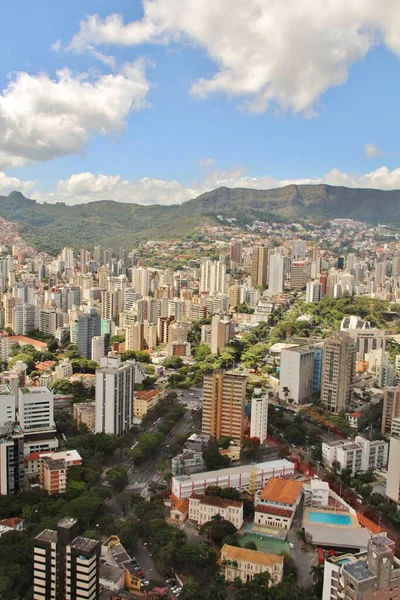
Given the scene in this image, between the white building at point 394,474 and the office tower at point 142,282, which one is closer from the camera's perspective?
the white building at point 394,474

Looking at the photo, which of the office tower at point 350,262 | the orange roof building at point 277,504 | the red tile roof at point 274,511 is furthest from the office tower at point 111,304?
the office tower at point 350,262

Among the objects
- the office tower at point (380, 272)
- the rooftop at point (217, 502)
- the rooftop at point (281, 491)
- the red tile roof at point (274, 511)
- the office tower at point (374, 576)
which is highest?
the office tower at point (380, 272)

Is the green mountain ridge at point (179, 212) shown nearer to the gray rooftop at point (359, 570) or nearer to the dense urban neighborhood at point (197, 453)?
the dense urban neighborhood at point (197, 453)

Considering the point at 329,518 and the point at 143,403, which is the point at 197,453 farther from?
the point at 143,403

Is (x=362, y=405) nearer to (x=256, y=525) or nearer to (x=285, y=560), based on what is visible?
(x=256, y=525)

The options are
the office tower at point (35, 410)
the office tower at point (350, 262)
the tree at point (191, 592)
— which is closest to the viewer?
the tree at point (191, 592)

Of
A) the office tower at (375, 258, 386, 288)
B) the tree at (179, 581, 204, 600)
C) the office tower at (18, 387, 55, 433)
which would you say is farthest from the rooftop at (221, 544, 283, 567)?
the office tower at (375, 258, 386, 288)

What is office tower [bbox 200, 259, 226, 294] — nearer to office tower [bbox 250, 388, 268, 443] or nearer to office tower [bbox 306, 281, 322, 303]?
office tower [bbox 306, 281, 322, 303]

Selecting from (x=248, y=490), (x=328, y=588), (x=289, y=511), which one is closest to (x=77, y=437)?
(x=248, y=490)
